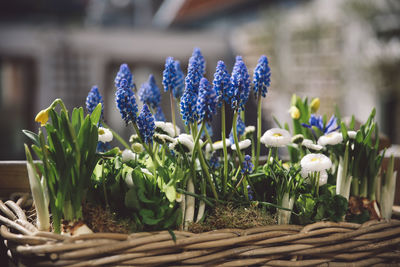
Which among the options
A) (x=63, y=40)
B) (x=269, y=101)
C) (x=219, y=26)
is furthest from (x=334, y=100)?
(x=63, y=40)

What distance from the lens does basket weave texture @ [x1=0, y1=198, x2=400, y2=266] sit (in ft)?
2.27

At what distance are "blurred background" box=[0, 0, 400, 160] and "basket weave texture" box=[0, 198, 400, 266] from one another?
3439mm

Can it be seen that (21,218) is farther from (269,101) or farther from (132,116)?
(269,101)

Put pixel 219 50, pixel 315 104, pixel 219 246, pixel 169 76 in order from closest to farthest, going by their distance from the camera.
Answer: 1. pixel 219 246
2. pixel 169 76
3. pixel 315 104
4. pixel 219 50

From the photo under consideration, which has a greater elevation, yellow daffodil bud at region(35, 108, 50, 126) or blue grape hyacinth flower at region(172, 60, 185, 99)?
blue grape hyacinth flower at region(172, 60, 185, 99)

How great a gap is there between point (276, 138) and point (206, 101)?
22 cm

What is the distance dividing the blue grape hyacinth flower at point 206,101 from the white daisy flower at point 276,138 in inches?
7.2

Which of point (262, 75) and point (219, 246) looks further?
point (262, 75)

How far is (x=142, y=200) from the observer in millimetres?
770

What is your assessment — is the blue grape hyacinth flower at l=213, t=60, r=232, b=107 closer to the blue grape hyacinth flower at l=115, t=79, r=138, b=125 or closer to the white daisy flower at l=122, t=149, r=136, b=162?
the blue grape hyacinth flower at l=115, t=79, r=138, b=125

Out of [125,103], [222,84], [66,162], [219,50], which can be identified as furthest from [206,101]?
[219,50]

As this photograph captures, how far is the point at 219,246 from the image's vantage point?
736 millimetres

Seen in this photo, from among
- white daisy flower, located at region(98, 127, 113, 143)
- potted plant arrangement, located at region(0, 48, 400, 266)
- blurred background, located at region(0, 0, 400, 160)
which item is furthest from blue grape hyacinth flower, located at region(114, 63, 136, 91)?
blurred background, located at region(0, 0, 400, 160)

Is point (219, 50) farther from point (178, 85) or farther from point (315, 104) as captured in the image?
point (178, 85)
